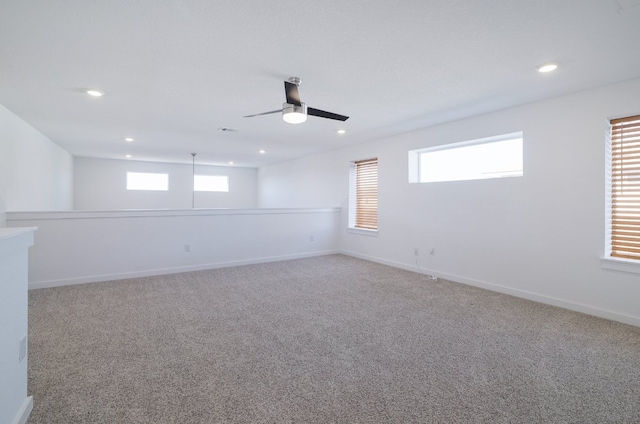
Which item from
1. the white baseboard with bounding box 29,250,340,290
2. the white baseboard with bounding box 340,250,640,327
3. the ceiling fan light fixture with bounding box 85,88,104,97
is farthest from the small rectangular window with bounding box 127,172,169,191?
the white baseboard with bounding box 340,250,640,327

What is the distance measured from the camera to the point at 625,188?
9.80 feet

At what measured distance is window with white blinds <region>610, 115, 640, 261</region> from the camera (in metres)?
2.92

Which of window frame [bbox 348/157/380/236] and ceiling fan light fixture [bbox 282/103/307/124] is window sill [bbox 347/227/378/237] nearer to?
window frame [bbox 348/157/380/236]

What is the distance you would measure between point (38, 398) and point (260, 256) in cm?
391

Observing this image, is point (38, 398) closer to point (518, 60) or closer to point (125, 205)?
point (518, 60)

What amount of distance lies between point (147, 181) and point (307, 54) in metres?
8.02

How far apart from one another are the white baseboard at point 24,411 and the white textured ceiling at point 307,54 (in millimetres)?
2287

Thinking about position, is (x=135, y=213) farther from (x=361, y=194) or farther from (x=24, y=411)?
(x=361, y=194)

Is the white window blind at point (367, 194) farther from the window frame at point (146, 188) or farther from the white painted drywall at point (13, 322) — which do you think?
the window frame at point (146, 188)

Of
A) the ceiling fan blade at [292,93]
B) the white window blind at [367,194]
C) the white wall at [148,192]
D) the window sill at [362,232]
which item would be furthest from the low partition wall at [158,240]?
the white wall at [148,192]

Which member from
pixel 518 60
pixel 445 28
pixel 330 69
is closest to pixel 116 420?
pixel 330 69

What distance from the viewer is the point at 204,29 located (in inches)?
81.8

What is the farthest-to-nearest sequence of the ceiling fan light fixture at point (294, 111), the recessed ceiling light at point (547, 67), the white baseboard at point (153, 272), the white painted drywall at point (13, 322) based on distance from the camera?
the white baseboard at point (153, 272)
the ceiling fan light fixture at point (294, 111)
the recessed ceiling light at point (547, 67)
the white painted drywall at point (13, 322)

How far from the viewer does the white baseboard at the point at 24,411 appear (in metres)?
1.46
